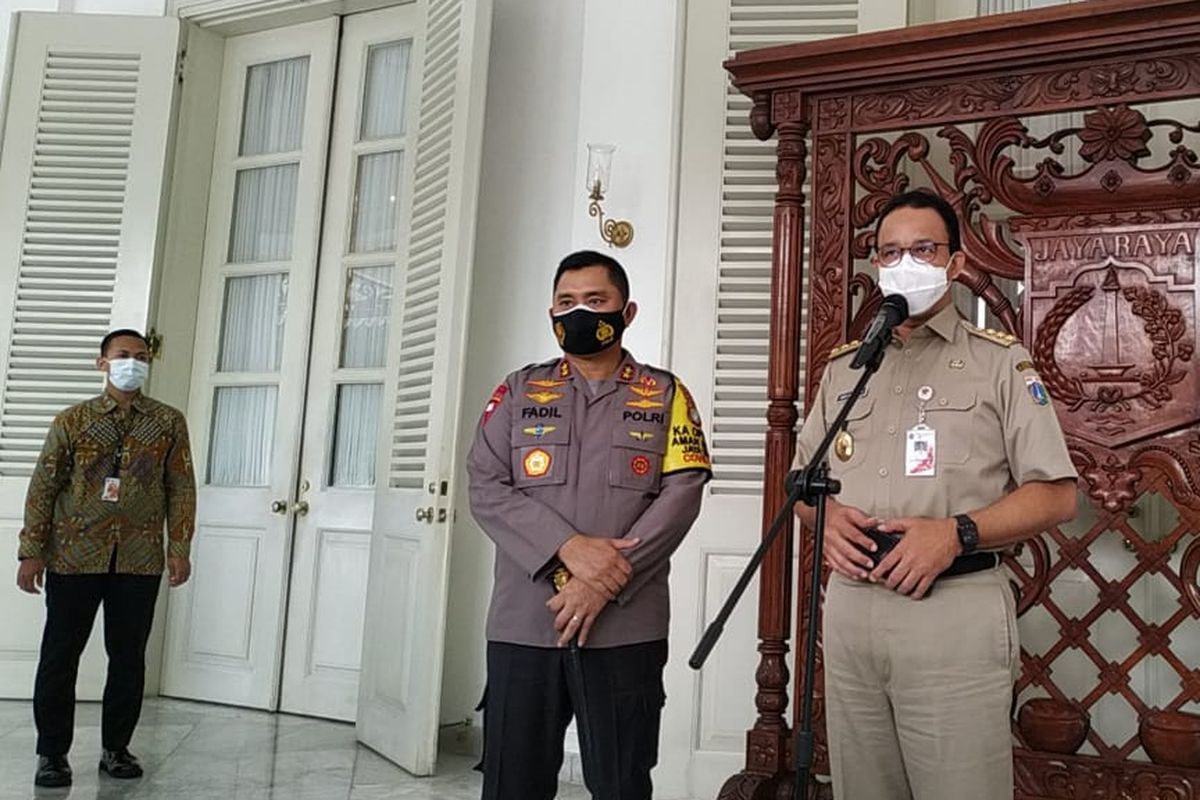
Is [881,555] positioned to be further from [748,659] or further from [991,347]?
[748,659]

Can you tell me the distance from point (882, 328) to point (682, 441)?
0.51m

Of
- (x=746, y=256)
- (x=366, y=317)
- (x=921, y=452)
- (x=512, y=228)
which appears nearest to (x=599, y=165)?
(x=512, y=228)

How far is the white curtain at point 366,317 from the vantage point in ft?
14.5

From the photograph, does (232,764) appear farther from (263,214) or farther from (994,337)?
(994,337)

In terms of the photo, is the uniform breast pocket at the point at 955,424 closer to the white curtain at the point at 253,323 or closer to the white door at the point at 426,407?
the white door at the point at 426,407

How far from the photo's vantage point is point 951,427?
1.79 m

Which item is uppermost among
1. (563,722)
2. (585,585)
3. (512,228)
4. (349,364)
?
(512,228)

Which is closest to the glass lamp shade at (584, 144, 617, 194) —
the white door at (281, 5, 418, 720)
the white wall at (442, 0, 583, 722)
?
the white wall at (442, 0, 583, 722)

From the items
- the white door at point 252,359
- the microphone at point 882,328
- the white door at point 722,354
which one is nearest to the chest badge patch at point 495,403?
the microphone at point 882,328

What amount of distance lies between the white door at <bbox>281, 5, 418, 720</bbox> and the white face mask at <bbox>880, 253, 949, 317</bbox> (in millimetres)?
2700

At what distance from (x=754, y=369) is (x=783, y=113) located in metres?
0.78

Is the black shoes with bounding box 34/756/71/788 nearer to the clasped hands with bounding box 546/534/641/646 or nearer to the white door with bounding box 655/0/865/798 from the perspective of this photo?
the white door with bounding box 655/0/865/798

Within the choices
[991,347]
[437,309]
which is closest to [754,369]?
[437,309]

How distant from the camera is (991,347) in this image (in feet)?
6.04
